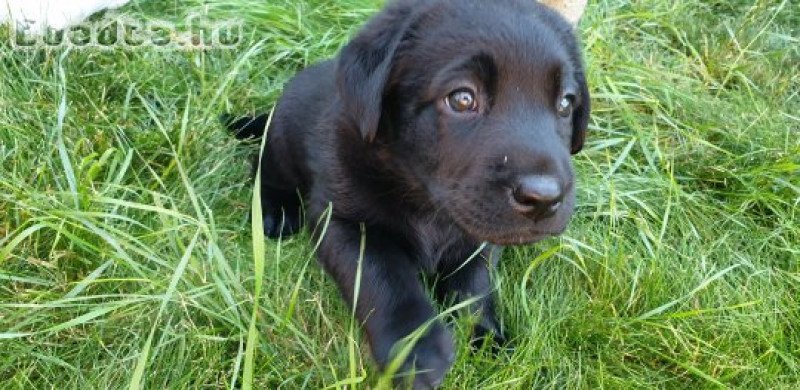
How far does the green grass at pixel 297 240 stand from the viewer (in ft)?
6.77

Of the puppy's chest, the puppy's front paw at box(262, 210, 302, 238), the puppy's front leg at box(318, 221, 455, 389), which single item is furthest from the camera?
the puppy's front paw at box(262, 210, 302, 238)

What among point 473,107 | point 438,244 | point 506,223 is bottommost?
point 438,244

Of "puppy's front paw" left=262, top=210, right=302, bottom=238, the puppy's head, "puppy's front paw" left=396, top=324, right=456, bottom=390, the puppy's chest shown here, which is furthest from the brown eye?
"puppy's front paw" left=262, top=210, right=302, bottom=238

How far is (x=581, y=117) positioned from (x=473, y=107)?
0.46 metres

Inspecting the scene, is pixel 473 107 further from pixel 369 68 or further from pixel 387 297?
pixel 387 297

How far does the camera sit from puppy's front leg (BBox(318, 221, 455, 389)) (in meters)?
2.00

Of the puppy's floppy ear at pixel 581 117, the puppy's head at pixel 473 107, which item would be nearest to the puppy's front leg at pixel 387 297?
the puppy's head at pixel 473 107

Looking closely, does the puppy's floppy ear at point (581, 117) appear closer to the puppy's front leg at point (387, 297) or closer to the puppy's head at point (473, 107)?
the puppy's head at point (473, 107)

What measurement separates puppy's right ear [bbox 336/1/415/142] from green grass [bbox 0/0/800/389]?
15.4 inches

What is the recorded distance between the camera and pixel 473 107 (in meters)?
2.11

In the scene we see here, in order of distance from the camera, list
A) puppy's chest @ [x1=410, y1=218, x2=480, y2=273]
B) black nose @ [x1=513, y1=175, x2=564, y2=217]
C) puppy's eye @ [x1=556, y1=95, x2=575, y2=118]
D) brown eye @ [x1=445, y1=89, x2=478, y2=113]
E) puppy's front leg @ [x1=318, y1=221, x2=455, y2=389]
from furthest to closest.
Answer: puppy's chest @ [x1=410, y1=218, x2=480, y2=273], puppy's eye @ [x1=556, y1=95, x2=575, y2=118], brown eye @ [x1=445, y1=89, x2=478, y2=113], puppy's front leg @ [x1=318, y1=221, x2=455, y2=389], black nose @ [x1=513, y1=175, x2=564, y2=217]

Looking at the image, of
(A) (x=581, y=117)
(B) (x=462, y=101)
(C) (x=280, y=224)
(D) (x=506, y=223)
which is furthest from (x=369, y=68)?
(C) (x=280, y=224)

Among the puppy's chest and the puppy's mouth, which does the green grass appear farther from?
the puppy's mouth

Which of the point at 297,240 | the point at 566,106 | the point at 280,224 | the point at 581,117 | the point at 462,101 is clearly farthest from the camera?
the point at 280,224
